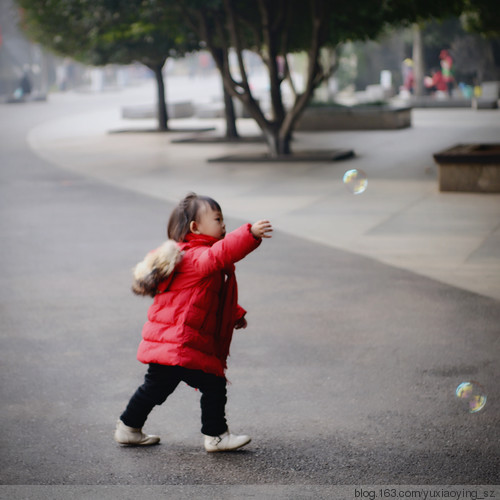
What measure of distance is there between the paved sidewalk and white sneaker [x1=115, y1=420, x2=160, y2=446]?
384 cm

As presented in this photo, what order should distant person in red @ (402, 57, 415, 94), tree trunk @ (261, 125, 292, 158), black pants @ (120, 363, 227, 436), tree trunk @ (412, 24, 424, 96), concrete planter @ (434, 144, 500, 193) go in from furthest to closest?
distant person in red @ (402, 57, 415, 94) → tree trunk @ (412, 24, 424, 96) → tree trunk @ (261, 125, 292, 158) → concrete planter @ (434, 144, 500, 193) → black pants @ (120, 363, 227, 436)

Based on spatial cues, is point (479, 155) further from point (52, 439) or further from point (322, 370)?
point (52, 439)

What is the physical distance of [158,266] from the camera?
3902mm

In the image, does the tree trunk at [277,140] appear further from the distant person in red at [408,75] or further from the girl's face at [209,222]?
the distant person in red at [408,75]

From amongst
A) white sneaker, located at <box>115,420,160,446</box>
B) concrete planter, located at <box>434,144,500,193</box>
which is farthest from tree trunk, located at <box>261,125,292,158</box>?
white sneaker, located at <box>115,420,160,446</box>

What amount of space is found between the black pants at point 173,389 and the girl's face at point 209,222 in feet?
2.05

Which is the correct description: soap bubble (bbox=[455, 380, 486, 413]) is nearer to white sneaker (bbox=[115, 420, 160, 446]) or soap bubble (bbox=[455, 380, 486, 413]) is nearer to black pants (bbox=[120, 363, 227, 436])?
black pants (bbox=[120, 363, 227, 436])

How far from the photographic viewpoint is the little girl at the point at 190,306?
393cm

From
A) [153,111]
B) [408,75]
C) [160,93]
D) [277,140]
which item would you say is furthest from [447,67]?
[277,140]

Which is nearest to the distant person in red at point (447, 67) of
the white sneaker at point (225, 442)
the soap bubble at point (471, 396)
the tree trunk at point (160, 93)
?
the tree trunk at point (160, 93)

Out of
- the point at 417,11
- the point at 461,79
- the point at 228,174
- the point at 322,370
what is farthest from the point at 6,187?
the point at 461,79

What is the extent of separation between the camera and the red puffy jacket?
3.92 m

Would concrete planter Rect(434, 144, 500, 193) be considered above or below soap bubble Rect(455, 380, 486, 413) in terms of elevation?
above

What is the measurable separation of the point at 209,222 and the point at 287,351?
81.3 inches
